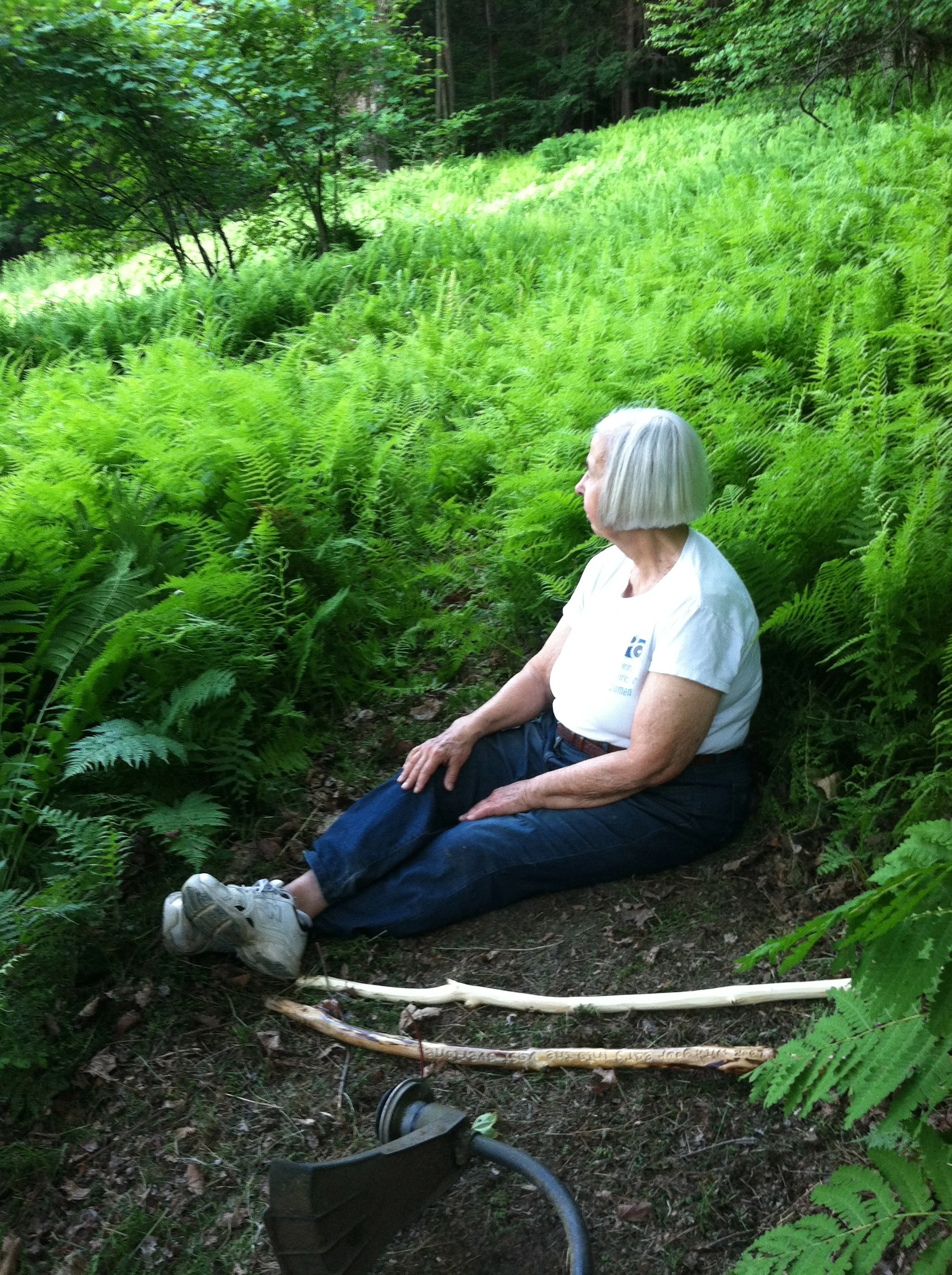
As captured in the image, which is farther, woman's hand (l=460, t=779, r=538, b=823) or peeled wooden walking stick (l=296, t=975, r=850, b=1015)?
woman's hand (l=460, t=779, r=538, b=823)

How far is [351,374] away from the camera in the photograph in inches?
237

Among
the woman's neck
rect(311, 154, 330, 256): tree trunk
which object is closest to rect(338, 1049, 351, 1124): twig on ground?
the woman's neck

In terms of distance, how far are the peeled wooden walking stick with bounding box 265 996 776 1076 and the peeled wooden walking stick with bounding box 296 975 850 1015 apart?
121 mm

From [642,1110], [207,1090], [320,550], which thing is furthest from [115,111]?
[642,1110]

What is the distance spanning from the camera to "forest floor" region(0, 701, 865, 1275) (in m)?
2.19

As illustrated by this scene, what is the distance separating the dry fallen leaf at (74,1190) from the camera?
2.43m

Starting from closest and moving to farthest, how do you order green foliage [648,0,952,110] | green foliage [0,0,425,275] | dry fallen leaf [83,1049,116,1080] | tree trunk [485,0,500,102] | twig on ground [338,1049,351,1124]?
twig on ground [338,1049,351,1124] → dry fallen leaf [83,1049,116,1080] → green foliage [0,0,425,275] → green foliage [648,0,952,110] → tree trunk [485,0,500,102]

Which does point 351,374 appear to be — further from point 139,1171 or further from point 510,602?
point 139,1171

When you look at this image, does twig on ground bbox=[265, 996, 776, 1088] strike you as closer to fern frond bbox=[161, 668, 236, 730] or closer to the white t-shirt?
the white t-shirt

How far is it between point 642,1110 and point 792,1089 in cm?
50

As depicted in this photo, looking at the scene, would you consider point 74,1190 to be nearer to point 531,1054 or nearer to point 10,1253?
point 10,1253

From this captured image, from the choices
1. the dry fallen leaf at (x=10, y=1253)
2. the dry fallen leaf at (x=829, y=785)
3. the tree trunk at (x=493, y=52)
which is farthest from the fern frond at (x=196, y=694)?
the tree trunk at (x=493, y=52)

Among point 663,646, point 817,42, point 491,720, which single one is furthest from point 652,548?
point 817,42

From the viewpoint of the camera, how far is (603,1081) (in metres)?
2.49
